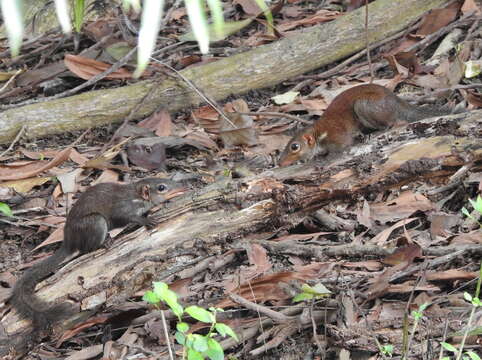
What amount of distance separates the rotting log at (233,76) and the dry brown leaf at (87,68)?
303 mm

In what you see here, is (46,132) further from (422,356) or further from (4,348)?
(422,356)

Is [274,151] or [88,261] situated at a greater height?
[88,261]

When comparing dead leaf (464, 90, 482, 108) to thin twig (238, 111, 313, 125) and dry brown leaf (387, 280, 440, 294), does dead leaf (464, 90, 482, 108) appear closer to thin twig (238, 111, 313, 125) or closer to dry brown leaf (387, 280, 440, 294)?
thin twig (238, 111, 313, 125)

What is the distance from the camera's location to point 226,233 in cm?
436

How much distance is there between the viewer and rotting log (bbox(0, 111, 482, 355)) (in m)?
4.23

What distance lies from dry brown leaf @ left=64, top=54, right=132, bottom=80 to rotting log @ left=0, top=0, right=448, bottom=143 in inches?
11.9

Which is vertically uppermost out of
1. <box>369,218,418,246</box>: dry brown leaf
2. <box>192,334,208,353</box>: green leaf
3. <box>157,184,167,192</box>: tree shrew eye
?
<box>192,334,208,353</box>: green leaf

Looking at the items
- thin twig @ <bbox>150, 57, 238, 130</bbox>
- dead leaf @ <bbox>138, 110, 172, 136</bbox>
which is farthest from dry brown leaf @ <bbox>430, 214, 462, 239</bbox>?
dead leaf @ <bbox>138, 110, 172, 136</bbox>

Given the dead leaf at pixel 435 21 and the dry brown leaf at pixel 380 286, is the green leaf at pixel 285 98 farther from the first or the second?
the dry brown leaf at pixel 380 286

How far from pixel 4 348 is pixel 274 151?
3.34 metres

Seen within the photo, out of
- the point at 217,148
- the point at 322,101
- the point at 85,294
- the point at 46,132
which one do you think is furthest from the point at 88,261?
the point at 322,101

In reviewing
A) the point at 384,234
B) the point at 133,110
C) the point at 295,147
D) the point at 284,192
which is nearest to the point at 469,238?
the point at 384,234

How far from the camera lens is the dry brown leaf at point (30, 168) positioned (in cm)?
604

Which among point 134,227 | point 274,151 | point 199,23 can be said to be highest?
point 199,23
